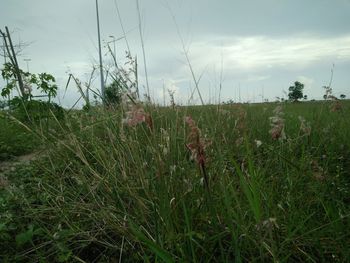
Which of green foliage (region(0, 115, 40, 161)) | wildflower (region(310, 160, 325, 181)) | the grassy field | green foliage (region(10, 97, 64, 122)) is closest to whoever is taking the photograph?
the grassy field

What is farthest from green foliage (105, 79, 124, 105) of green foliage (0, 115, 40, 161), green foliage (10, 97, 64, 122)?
green foliage (0, 115, 40, 161)

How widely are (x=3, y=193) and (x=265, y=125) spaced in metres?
3.00

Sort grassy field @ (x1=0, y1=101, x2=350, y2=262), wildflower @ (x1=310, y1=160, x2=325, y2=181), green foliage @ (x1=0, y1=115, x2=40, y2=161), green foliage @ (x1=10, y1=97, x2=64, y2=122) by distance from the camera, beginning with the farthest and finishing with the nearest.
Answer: green foliage @ (x1=0, y1=115, x2=40, y2=161)
green foliage @ (x1=10, y1=97, x2=64, y2=122)
wildflower @ (x1=310, y1=160, x2=325, y2=181)
grassy field @ (x1=0, y1=101, x2=350, y2=262)

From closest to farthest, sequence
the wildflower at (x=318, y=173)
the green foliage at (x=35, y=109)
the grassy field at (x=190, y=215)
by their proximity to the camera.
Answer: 1. the grassy field at (x=190, y=215)
2. the wildflower at (x=318, y=173)
3. the green foliage at (x=35, y=109)

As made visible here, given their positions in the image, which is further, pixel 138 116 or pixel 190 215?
pixel 190 215

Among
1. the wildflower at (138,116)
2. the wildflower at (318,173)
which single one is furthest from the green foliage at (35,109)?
the wildflower at (318,173)

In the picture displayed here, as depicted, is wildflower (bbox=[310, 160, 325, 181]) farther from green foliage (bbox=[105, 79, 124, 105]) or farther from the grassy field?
green foliage (bbox=[105, 79, 124, 105])

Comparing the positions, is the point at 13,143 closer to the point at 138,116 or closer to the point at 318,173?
the point at 138,116

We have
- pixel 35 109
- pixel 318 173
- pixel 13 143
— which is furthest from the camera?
pixel 13 143

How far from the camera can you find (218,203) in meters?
1.51

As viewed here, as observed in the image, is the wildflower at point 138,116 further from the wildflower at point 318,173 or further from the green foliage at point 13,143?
the green foliage at point 13,143

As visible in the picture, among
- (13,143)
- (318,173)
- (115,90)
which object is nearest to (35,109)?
(13,143)

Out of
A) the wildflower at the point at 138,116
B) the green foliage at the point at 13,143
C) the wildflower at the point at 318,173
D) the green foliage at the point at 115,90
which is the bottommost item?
the green foliage at the point at 13,143

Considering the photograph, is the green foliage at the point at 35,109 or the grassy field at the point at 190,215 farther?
the green foliage at the point at 35,109
